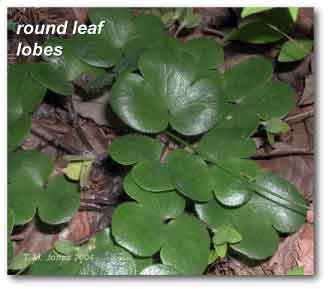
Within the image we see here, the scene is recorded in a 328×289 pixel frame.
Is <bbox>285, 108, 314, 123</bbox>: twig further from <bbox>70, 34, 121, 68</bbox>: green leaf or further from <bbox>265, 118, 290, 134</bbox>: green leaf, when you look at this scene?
<bbox>70, 34, 121, 68</bbox>: green leaf

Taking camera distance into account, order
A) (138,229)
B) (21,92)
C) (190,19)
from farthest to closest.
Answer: (190,19) < (21,92) < (138,229)

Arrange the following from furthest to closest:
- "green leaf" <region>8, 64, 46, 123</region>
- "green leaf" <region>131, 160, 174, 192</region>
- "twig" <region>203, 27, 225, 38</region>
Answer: "twig" <region>203, 27, 225, 38</region> → "green leaf" <region>8, 64, 46, 123</region> → "green leaf" <region>131, 160, 174, 192</region>

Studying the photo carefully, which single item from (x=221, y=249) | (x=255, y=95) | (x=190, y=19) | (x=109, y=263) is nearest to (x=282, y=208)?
(x=221, y=249)

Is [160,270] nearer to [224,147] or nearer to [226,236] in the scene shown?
[226,236]

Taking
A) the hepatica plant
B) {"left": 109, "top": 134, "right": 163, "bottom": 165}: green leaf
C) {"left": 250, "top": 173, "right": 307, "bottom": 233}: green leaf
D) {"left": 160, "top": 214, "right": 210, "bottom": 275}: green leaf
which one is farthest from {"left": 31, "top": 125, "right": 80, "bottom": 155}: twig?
{"left": 250, "top": 173, "right": 307, "bottom": 233}: green leaf

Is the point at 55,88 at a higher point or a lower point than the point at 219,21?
lower
